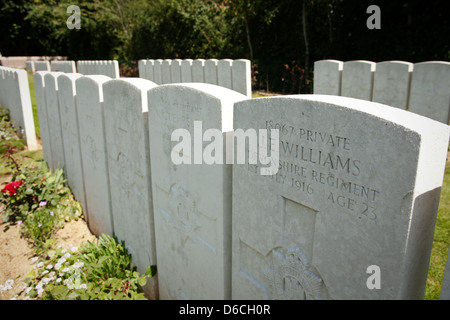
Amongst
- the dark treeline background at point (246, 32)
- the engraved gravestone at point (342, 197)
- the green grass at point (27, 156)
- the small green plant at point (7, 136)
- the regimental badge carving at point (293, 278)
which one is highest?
the dark treeline background at point (246, 32)

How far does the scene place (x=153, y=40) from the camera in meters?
24.1

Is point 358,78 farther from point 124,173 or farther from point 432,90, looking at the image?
point 124,173

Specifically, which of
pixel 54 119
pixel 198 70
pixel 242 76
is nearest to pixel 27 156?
pixel 54 119

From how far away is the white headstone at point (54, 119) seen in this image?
16.8 ft

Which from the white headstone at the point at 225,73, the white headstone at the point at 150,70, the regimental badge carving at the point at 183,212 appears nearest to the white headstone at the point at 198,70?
the white headstone at the point at 225,73

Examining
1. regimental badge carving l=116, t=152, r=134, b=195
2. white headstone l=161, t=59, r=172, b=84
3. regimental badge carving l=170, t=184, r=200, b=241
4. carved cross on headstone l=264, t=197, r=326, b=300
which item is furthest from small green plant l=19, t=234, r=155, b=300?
white headstone l=161, t=59, r=172, b=84

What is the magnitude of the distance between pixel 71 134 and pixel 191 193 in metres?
2.97

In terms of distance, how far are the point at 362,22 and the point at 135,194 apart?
495 inches

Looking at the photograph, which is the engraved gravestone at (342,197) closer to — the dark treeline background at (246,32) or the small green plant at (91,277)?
the small green plant at (91,277)

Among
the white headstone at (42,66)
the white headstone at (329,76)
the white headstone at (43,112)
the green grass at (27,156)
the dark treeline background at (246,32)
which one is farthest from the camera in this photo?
the white headstone at (42,66)

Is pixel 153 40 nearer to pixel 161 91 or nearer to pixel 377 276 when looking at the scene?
pixel 161 91

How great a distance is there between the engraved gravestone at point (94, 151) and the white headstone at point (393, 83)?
466cm

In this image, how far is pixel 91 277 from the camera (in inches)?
121

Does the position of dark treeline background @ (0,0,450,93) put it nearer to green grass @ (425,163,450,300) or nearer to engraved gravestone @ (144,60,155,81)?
engraved gravestone @ (144,60,155,81)
